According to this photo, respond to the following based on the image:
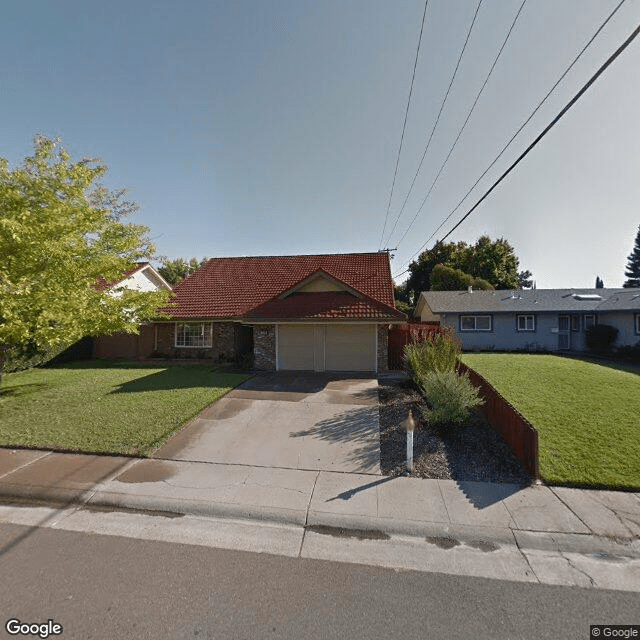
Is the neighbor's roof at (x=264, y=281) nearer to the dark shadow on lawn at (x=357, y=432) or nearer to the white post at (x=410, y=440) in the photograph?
the dark shadow on lawn at (x=357, y=432)

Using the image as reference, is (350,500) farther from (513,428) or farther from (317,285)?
(317,285)

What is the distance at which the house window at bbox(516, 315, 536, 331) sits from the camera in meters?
21.7

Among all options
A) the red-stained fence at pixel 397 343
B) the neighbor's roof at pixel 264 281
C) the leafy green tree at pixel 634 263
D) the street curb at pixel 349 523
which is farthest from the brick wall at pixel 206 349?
the leafy green tree at pixel 634 263

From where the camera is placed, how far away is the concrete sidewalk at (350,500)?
415 centimetres

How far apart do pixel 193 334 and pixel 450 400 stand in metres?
13.7

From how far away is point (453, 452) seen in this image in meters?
6.38

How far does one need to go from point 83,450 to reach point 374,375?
9665 millimetres

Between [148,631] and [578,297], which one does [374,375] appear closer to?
[148,631]

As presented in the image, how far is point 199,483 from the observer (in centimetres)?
530

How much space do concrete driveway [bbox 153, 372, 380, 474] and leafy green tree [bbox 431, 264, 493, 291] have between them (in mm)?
29861

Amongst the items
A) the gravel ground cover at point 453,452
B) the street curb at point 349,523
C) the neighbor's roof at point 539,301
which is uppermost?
the neighbor's roof at point 539,301

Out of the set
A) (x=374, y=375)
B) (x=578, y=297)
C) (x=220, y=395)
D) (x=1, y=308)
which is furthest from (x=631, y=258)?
(x=1, y=308)

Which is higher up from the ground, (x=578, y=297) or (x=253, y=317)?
(x=578, y=297)

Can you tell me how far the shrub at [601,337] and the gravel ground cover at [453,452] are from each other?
1828cm
